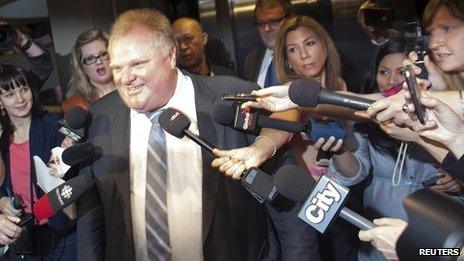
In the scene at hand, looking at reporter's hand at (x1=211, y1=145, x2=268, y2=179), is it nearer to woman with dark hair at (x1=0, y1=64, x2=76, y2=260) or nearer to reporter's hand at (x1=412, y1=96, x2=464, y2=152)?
reporter's hand at (x1=412, y1=96, x2=464, y2=152)

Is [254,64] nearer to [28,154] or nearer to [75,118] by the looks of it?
[28,154]

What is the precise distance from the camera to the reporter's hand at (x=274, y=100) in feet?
4.75

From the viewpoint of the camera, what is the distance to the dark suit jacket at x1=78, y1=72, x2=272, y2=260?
1604mm

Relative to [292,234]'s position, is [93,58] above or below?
above

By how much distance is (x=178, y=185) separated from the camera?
5.29ft

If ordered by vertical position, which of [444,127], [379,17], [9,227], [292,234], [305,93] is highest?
[379,17]

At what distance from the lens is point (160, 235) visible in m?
1.61

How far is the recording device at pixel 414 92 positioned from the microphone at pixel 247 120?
365 millimetres

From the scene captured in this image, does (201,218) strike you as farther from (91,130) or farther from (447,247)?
(447,247)

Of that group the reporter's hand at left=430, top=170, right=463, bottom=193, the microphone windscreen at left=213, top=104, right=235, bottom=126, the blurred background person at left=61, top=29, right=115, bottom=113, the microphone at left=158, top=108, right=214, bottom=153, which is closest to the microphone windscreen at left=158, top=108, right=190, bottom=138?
the microphone at left=158, top=108, right=214, bottom=153

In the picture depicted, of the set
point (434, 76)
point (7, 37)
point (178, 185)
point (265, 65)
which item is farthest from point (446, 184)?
point (7, 37)

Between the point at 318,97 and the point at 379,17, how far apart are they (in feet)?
5.73

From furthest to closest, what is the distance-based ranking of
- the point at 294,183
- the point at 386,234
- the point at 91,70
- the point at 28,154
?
the point at 91,70 < the point at 28,154 < the point at 294,183 < the point at 386,234

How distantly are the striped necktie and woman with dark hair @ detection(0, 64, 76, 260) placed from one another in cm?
66
